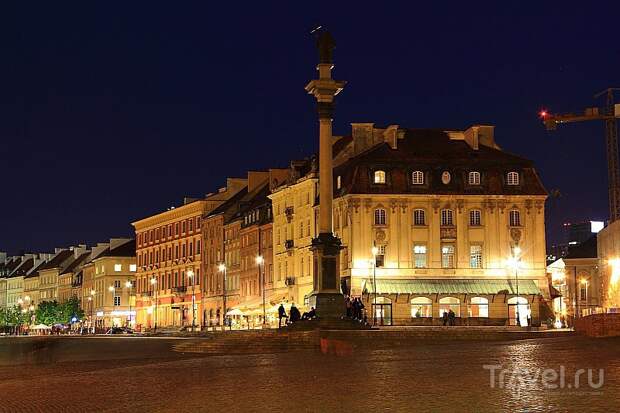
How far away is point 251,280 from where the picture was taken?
327 feet

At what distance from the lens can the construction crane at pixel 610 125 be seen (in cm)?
12162

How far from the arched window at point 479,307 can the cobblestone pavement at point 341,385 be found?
45359mm

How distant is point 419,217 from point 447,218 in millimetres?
2144

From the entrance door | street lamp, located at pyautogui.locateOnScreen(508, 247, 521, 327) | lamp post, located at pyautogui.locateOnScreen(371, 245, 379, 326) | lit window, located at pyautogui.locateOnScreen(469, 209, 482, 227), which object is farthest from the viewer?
lit window, located at pyautogui.locateOnScreen(469, 209, 482, 227)

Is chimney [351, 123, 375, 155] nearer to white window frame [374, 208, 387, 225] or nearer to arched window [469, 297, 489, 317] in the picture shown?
white window frame [374, 208, 387, 225]

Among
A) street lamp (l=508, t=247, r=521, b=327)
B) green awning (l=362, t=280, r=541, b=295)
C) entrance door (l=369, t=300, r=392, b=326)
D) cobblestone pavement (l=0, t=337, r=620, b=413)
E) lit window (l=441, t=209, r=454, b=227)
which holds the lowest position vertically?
cobblestone pavement (l=0, t=337, r=620, b=413)

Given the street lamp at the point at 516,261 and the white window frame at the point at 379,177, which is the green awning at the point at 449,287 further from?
the white window frame at the point at 379,177

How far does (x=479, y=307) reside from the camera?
77.1 metres

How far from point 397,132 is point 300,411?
66.3 m

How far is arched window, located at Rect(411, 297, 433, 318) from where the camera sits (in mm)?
76625

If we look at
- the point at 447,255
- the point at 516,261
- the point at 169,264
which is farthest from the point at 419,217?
the point at 169,264

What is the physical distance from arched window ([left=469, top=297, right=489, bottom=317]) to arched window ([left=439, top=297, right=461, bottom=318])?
901 mm

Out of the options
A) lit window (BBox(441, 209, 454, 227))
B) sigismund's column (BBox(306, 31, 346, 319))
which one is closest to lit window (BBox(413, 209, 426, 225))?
lit window (BBox(441, 209, 454, 227))

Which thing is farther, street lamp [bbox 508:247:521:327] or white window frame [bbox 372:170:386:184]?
white window frame [bbox 372:170:386:184]
